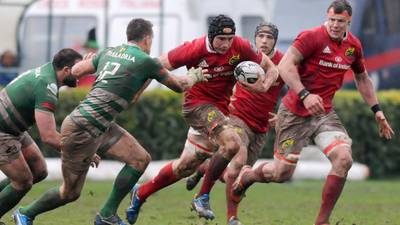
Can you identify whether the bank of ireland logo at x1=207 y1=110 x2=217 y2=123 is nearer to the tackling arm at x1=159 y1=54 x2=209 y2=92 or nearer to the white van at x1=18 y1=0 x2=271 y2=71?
the tackling arm at x1=159 y1=54 x2=209 y2=92

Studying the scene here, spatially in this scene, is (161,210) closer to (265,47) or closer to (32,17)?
(265,47)

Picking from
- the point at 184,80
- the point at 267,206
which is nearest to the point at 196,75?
the point at 184,80

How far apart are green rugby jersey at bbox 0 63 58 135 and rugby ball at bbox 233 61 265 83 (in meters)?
1.92

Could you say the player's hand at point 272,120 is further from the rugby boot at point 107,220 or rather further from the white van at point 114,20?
the white van at point 114,20

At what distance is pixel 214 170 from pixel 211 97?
2.72 ft

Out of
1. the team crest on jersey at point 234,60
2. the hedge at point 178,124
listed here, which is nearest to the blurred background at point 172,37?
the hedge at point 178,124

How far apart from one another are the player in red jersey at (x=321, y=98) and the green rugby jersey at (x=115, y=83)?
1.52m

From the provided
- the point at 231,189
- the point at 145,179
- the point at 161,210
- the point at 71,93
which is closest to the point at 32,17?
the point at 71,93

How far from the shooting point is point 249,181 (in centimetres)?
1416

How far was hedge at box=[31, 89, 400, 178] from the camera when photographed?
22250 millimetres

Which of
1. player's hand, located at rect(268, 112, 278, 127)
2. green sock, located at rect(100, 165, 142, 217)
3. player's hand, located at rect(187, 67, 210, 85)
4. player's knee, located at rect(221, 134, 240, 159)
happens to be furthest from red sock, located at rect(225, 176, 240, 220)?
player's hand, located at rect(187, 67, 210, 85)

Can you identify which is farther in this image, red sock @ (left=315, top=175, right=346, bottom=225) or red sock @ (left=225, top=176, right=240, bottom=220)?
red sock @ (left=225, top=176, right=240, bottom=220)

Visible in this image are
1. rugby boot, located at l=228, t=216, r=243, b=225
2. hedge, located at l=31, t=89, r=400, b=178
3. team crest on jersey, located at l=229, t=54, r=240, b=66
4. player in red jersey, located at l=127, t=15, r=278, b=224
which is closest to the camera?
player in red jersey, located at l=127, t=15, r=278, b=224

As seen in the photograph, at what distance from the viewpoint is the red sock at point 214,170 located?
13906mm
